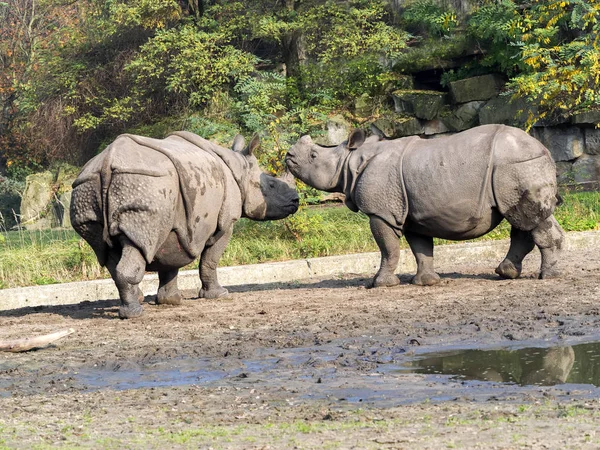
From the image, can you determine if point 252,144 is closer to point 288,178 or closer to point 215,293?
point 288,178

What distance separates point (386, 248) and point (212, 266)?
6.60 ft

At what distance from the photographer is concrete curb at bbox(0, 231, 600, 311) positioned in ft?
40.6

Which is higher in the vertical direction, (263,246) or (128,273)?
(128,273)

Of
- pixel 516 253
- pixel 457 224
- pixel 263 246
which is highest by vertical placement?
pixel 457 224

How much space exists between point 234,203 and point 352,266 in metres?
3.21

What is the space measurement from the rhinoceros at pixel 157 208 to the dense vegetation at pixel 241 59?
8875mm

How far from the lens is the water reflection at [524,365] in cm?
650

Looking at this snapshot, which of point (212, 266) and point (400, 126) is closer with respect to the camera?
point (212, 266)

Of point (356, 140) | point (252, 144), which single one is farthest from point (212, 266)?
point (356, 140)

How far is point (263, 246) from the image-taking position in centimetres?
1486

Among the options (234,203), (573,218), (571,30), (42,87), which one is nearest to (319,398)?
(234,203)

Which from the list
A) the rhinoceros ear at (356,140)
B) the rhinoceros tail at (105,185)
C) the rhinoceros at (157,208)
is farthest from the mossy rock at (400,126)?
the rhinoceros tail at (105,185)

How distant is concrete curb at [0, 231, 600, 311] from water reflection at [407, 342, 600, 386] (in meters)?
6.14

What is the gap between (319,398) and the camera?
6219 mm
